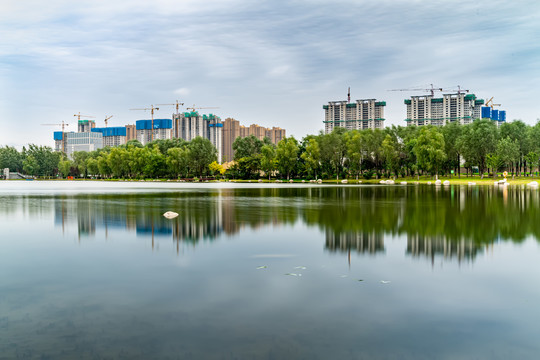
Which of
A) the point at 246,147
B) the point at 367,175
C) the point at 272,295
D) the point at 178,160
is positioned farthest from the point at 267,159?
the point at 272,295

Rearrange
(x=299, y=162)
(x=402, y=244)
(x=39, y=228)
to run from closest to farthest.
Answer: (x=402, y=244) → (x=39, y=228) → (x=299, y=162)

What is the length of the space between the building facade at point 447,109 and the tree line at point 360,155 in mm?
59125

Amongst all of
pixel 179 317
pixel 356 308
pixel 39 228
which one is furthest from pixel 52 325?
pixel 39 228

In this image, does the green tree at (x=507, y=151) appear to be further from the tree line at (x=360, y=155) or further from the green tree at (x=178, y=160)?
the green tree at (x=178, y=160)

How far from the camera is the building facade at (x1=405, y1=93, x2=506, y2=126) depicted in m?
183

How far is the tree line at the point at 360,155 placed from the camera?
97062 millimetres

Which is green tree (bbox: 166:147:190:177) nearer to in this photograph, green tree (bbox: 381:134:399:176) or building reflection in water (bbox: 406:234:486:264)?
green tree (bbox: 381:134:399:176)

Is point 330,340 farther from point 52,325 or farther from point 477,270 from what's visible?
point 477,270

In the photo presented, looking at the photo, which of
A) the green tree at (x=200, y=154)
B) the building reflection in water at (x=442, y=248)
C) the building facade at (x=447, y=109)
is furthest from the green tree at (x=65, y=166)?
the building reflection in water at (x=442, y=248)

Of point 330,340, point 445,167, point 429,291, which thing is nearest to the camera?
point 330,340

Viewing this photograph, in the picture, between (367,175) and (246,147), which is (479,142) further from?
(246,147)

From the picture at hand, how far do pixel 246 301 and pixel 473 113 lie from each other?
20499 cm

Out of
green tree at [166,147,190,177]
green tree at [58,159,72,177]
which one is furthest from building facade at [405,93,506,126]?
green tree at [58,159,72,177]

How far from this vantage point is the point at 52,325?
704 centimetres
